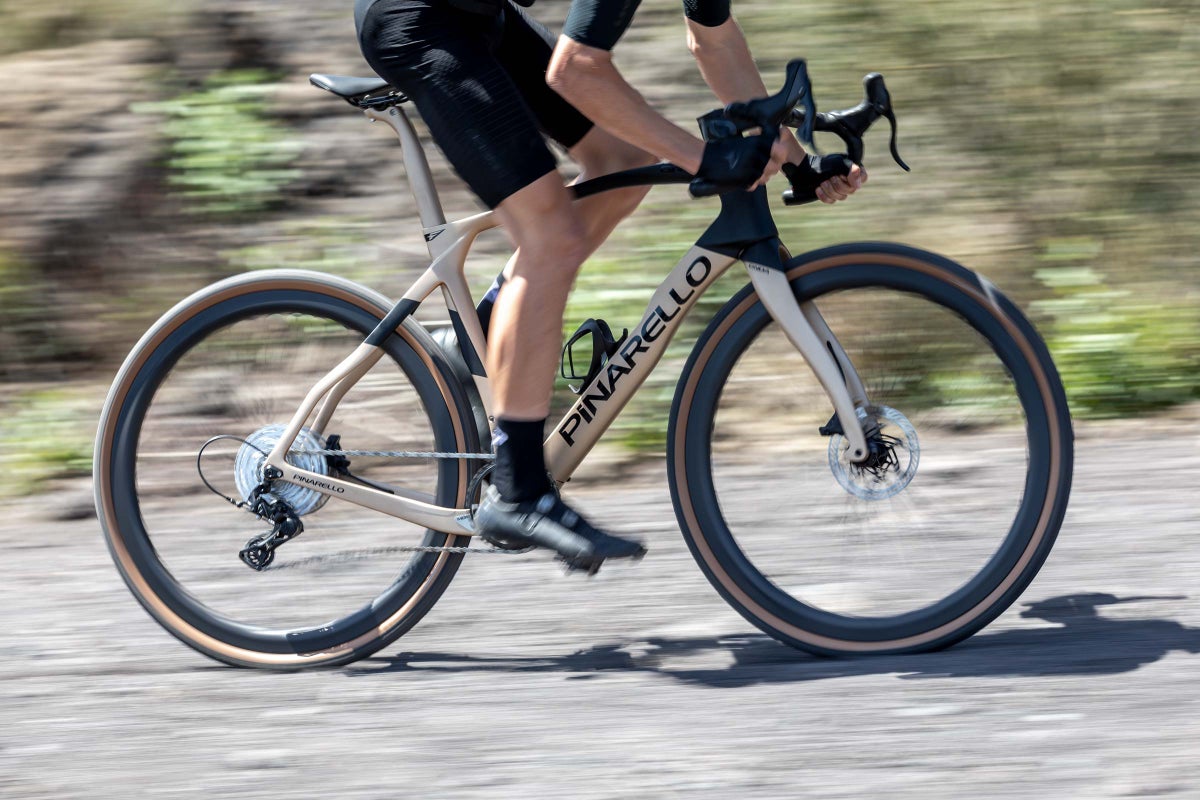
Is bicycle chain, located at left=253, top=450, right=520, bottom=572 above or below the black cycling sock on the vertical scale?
below

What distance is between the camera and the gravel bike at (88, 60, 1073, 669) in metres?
3.42

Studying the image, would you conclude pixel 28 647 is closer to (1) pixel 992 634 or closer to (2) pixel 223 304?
(2) pixel 223 304

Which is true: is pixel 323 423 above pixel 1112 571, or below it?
above

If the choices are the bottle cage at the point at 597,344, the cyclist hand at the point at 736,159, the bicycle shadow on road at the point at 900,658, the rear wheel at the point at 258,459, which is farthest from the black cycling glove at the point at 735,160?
the bicycle shadow on road at the point at 900,658

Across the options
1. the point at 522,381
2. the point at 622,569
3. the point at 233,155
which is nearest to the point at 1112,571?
Answer: the point at 622,569

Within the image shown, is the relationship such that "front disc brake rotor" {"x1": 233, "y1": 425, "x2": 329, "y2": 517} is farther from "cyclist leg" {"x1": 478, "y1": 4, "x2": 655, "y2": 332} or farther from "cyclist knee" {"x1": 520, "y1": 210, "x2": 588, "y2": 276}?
"cyclist knee" {"x1": 520, "y1": 210, "x2": 588, "y2": 276}

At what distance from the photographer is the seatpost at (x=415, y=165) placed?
3.59 metres

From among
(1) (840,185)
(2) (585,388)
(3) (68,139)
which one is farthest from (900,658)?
(3) (68,139)

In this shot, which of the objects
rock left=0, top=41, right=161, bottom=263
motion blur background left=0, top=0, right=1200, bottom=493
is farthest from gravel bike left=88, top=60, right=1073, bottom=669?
rock left=0, top=41, right=161, bottom=263

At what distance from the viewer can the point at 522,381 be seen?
3471 millimetres

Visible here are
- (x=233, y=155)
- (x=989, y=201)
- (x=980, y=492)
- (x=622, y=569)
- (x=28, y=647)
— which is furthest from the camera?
(x=233, y=155)

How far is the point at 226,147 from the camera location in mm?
6828

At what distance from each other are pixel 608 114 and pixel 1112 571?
200cm

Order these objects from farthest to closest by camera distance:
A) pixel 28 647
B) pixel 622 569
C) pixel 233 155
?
pixel 233 155, pixel 622 569, pixel 28 647
